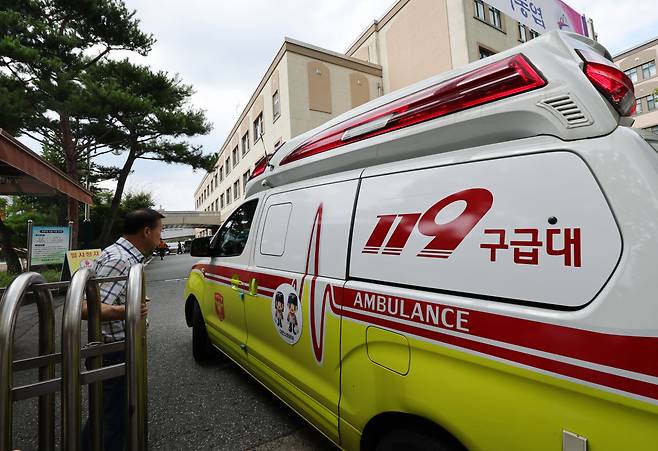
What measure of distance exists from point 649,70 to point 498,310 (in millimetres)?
42240

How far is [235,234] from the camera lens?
3387mm

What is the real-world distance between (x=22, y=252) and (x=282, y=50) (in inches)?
578

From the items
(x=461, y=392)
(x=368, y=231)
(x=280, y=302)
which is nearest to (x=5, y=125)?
(x=280, y=302)

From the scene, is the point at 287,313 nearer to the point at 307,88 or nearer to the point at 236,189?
the point at 307,88

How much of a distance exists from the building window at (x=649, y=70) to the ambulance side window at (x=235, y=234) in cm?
4118

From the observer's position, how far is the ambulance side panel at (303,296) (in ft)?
6.50

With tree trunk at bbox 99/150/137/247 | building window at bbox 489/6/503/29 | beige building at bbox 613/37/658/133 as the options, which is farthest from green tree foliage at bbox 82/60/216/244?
beige building at bbox 613/37/658/133

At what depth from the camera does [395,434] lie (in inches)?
62.8

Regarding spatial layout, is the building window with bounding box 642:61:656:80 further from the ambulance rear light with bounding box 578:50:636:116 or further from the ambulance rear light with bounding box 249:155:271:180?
the ambulance rear light with bounding box 578:50:636:116

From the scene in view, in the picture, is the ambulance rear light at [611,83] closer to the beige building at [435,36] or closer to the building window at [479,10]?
the beige building at [435,36]

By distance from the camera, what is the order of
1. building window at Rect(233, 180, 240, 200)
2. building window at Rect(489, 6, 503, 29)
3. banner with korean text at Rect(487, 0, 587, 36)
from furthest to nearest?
1. building window at Rect(233, 180, 240, 200)
2. building window at Rect(489, 6, 503, 29)
3. banner with korean text at Rect(487, 0, 587, 36)

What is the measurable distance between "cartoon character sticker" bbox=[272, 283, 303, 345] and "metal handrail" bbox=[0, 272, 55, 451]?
1.25 metres

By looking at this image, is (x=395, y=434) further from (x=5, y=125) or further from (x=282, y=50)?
(x=282, y=50)

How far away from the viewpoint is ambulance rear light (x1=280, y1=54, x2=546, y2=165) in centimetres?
145
